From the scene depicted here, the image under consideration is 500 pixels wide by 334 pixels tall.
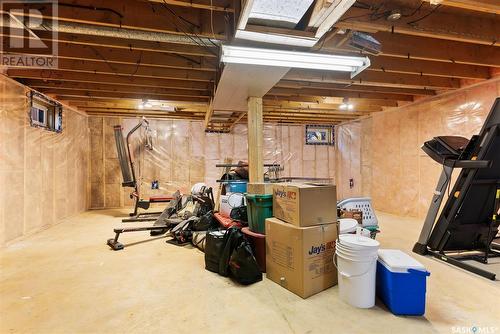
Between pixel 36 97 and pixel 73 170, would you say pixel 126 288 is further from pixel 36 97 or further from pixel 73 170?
pixel 73 170

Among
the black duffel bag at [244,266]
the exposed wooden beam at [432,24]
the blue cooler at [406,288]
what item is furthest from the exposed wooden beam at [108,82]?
the blue cooler at [406,288]

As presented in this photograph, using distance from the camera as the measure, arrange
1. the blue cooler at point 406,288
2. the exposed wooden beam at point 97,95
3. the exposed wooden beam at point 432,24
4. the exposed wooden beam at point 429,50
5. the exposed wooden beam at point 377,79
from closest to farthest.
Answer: the blue cooler at point 406,288 < the exposed wooden beam at point 432,24 < the exposed wooden beam at point 429,50 < the exposed wooden beam at point 377,79 < the exposed wooden beam at point 97,95

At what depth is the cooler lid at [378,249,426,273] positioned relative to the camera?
1.96 metres

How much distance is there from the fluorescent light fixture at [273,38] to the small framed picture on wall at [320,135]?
6.14 meters

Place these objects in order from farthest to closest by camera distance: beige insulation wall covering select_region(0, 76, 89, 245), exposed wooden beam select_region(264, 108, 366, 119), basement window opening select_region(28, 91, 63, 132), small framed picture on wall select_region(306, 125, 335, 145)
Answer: small framed picture on wall select_region(306, 125, 335, 145) → exposed wooden beam select_region(264, 108, 366, 119) → basement window opening select_region(28, 91, 63, 132) → beige insulation wall covering select_region(0, 76, 89, 245)

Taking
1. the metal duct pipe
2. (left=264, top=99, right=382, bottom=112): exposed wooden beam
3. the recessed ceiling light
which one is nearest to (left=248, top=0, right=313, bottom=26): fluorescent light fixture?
the metal duct pipe

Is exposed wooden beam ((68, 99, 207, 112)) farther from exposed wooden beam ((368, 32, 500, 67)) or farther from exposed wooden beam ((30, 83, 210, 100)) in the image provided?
exposed wooden beam ((368, 32, 500, 67))

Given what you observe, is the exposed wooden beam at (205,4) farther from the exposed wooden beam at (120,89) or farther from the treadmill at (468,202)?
the treadmill at (468,202)

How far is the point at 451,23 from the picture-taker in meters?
2.81

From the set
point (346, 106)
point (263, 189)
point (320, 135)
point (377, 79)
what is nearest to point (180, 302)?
point (263, 189)

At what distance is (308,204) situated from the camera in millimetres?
2309

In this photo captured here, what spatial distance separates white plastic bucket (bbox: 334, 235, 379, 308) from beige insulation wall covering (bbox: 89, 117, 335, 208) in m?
5.88

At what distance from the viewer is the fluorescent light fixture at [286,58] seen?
241 centimetres

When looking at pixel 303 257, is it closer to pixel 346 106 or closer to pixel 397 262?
pixel 397 262
